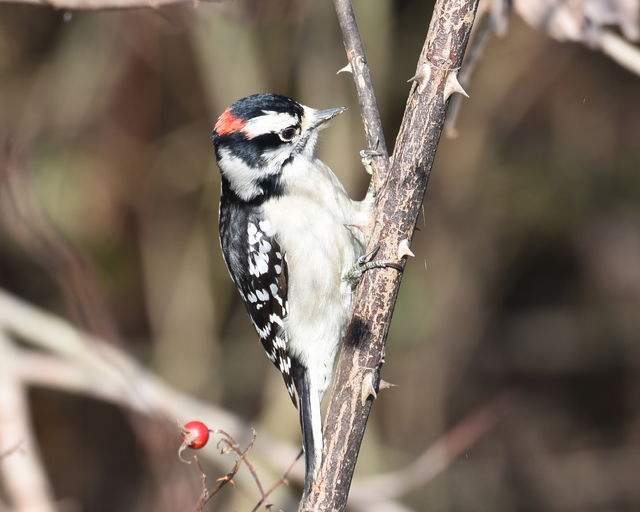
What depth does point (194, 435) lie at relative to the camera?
2.66 meters

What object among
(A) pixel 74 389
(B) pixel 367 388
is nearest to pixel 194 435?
(B) pixel 367 388

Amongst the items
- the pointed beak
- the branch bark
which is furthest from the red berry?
the pointed beak

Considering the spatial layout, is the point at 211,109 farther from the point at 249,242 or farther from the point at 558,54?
the point at 249,242

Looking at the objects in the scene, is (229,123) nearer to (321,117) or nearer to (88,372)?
(321,117)

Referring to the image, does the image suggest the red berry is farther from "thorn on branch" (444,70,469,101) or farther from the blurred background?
the blurred background

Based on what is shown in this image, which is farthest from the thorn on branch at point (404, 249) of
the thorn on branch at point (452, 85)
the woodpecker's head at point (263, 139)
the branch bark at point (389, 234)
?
the woodpecker's head at point (263, 139)

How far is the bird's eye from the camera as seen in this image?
3742 mm

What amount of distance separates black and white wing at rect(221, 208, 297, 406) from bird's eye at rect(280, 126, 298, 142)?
1.21ft

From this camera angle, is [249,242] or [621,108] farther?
[621,108]

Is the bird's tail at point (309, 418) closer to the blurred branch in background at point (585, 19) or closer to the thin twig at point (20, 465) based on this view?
the blurred branch in background at point (585, 19)

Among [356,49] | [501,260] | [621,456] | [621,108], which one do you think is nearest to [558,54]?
[621,108]

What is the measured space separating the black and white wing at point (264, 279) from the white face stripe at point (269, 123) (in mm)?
387

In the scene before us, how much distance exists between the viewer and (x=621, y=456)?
710cm

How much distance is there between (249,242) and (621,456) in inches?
181
